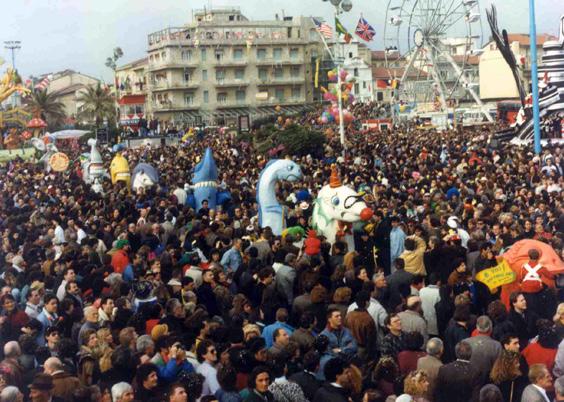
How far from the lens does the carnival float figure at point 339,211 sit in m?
11.5

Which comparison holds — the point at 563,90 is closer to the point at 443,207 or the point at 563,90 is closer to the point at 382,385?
the point at 443,207

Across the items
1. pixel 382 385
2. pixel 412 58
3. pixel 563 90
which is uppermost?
pixel 412 58

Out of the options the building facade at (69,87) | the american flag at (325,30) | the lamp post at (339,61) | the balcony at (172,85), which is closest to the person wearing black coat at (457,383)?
the lamp post at (339,61)

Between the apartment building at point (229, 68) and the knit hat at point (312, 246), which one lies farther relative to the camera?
the apartment building at point (229, 68)

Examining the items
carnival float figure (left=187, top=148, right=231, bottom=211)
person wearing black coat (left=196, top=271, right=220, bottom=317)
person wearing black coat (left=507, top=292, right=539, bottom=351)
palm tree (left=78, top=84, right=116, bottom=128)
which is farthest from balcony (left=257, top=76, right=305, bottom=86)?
person wearing black coat (left=507, top=292, right=539, bottom=351)

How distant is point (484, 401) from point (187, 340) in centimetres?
262

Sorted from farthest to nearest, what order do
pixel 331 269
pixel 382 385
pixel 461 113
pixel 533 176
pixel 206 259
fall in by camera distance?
pixel 461 113
pixel 533 176
pixel 206 259
pixel 331 269
pixel 382 385

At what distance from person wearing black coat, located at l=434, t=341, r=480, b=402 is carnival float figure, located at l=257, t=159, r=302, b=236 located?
26.2ft

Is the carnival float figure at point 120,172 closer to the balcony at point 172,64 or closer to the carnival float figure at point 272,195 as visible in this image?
the carnival float figure at point 272,195

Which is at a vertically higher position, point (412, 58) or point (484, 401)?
point (412, 58)

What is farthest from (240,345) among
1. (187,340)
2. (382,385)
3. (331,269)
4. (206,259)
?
(206,259)

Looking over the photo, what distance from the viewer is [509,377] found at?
552cm

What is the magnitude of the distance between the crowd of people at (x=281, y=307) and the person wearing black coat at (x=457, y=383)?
11 millimetres

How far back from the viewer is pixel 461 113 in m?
46.3
